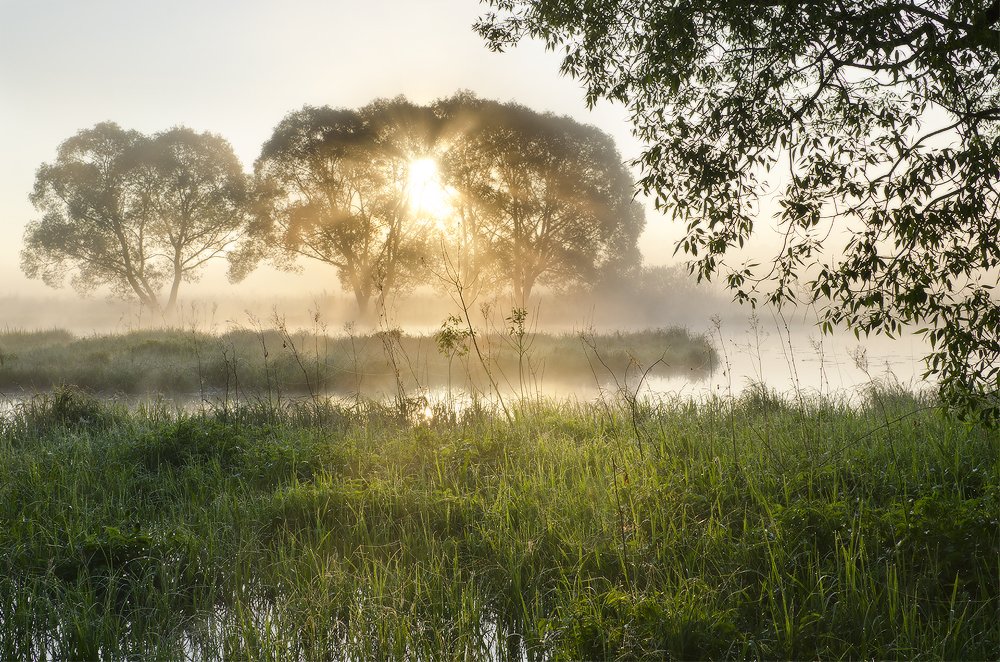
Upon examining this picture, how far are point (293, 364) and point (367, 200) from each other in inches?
601

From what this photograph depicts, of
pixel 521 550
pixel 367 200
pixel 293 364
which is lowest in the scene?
pixel 521 550

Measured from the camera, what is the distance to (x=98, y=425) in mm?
10023

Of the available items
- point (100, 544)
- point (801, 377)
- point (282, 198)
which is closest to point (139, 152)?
point (282, 198)

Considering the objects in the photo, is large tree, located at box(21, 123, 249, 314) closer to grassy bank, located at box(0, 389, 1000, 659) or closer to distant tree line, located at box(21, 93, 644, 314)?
distant tree line, located at box(21, 93, 644, 314)

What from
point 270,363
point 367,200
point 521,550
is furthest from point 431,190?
point 521,550

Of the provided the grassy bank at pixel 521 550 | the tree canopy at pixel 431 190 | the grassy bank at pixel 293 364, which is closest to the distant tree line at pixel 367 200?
the tree canopy at pixel 431 190

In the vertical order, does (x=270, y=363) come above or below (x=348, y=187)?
below

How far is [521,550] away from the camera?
493cm

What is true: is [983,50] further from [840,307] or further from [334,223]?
[334,223]

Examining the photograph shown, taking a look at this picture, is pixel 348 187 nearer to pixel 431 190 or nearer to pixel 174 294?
pixel 431 190

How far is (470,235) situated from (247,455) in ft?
82.7

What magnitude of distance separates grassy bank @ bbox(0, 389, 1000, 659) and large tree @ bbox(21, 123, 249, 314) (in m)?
30.7

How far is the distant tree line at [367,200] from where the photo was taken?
99.9 feet

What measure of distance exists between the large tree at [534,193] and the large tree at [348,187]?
213cm
